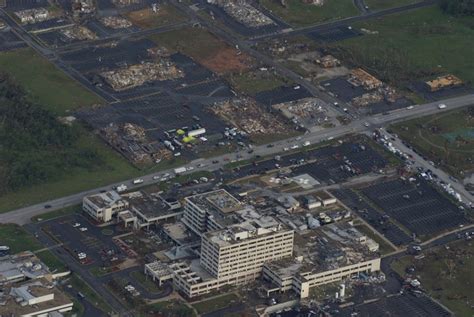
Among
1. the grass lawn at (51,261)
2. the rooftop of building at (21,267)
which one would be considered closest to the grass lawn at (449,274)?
the grass lawn at (51,261)

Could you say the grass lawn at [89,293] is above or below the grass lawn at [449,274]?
above

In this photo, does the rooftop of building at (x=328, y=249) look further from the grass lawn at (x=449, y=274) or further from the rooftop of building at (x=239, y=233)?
the grass lawn at (x=449, y=274)

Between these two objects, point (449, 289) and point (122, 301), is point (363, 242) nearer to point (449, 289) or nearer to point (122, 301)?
point (449, 289)

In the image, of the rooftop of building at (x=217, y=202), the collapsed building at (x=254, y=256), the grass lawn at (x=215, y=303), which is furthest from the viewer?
the rooftop of building at (x=217, y=202)

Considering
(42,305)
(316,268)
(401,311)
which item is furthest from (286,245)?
(42,305)

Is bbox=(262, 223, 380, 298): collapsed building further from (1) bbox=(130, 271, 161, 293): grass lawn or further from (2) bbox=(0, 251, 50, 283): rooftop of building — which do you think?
(2) bbox=(0, 251, 50, 283): rooftop of building

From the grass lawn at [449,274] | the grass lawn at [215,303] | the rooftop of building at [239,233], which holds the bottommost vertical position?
the grass lawn at [449,274]

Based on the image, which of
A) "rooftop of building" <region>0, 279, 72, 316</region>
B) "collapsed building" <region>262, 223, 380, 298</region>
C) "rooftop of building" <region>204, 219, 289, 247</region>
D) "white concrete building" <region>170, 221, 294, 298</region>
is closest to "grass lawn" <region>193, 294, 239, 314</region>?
"white concrete building" <region>170, 221, 294, 298</region>
